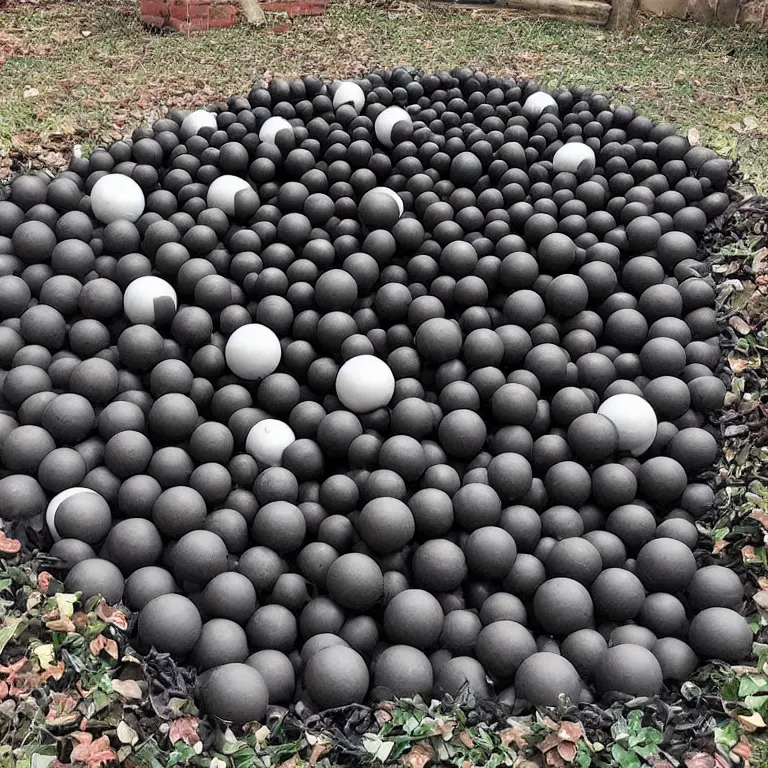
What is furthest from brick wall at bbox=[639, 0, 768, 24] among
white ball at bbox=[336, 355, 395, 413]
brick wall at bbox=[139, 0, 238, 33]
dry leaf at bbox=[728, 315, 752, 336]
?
white ball at bbox=[336, 355, 395, 413]

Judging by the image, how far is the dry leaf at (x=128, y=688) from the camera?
188 centimetres

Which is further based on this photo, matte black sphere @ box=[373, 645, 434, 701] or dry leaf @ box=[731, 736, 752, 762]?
matte black sphere @ box=[373, 645, 434, 701]

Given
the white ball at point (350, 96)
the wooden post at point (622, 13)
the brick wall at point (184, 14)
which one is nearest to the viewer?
the white ball at point (350, 96)

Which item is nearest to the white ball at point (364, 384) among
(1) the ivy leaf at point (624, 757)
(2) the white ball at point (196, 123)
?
(1) the ivy leaf at point (624, 757)

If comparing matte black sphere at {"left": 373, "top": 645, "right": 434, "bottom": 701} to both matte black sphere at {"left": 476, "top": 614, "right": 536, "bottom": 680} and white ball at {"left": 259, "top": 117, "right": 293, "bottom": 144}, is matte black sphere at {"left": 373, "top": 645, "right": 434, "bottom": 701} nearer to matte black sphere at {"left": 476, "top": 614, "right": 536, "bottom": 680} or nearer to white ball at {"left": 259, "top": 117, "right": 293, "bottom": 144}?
matte black sphere at {"left": 476, "top": 614, "right": 536, "bottom": 680}

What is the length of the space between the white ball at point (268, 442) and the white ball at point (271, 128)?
204 cm

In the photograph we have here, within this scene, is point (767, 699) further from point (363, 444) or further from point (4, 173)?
point (4, 173)

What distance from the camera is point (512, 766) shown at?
72.2 inches

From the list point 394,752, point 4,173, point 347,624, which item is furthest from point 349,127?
point 394,752

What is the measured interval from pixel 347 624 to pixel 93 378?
4.60 ft

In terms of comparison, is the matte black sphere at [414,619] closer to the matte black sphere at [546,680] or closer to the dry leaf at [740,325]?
the matte black sphere at [546,680]

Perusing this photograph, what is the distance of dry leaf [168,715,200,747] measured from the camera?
1840 millimetres

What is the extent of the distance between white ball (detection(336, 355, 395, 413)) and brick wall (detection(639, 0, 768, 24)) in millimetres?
6939

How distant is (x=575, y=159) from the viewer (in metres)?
3.87
